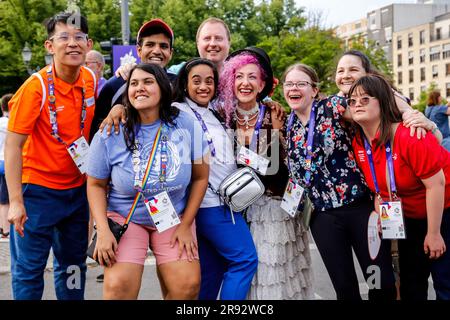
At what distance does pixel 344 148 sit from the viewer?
326cm

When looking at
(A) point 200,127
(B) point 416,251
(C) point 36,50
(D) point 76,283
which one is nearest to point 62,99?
(A) point 200,127

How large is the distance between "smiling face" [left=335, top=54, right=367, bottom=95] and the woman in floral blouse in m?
0.64

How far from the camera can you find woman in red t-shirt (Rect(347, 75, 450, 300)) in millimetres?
3035

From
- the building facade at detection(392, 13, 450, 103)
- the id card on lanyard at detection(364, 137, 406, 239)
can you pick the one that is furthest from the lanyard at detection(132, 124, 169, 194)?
the building facade at detection(392, 13, 450, 103)

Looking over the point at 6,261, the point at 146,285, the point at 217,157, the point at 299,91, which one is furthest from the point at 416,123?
the point at 6,261

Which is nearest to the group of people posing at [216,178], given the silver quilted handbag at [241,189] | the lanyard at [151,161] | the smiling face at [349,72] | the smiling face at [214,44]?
the lanyard at [151,161]

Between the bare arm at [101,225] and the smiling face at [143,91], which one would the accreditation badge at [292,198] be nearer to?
the smiling face at [143,91]

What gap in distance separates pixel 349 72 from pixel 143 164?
193 cm

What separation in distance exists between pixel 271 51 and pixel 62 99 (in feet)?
63.1

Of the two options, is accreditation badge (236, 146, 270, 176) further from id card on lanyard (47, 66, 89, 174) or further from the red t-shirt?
id card on lanyard (47, 66, 89, 174)

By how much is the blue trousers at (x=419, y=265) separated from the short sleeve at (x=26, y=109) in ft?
8.48

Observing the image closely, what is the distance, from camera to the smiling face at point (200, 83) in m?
3.40

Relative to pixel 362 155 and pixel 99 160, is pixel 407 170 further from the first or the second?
pixel 99 160
